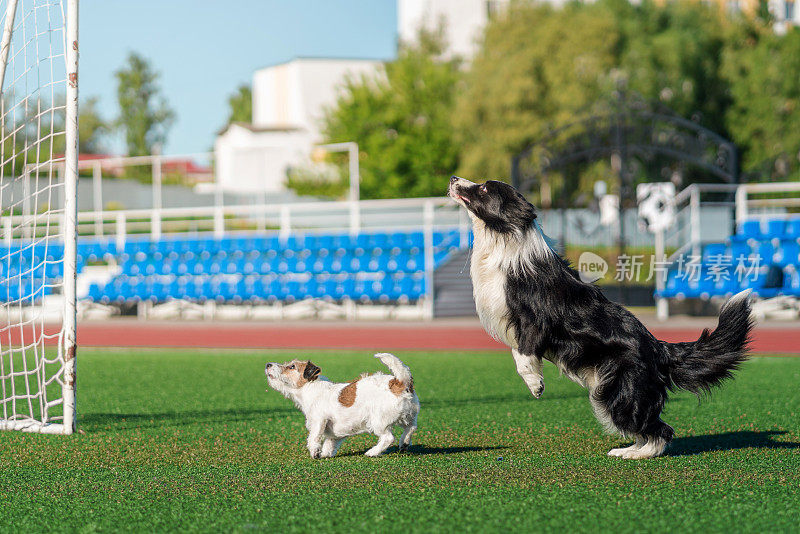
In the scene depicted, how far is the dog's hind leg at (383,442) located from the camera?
193 inches

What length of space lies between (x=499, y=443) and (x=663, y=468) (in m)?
1.16

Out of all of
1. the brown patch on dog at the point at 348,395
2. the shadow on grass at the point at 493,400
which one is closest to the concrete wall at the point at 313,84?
the shadow on grass at the point at 493,400

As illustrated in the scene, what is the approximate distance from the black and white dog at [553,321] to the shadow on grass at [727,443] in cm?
39

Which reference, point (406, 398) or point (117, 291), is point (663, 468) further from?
point (117, 291)

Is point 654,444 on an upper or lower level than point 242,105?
lower

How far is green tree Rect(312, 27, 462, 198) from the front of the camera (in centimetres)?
4359

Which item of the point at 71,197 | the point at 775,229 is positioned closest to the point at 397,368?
the point at 71,197

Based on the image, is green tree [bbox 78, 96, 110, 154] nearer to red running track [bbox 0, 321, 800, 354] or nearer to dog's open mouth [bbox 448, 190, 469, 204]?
red running track [bbox 0, 321, 800, 354]

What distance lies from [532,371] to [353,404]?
102 centimetres

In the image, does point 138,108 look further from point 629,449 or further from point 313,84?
point 629,449

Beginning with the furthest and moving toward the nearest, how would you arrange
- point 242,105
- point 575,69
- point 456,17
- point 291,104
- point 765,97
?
point 242,105 → point 291,104 → point 456,17 → point 575,69 → point 765,97

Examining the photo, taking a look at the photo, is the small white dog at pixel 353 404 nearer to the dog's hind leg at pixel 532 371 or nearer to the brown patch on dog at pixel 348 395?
the brown patch on dog at pixel 348 395

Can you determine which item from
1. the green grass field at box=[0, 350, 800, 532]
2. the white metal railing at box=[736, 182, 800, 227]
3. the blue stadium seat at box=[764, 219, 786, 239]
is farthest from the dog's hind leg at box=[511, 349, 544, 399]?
the white metal railing at box=[736, 182, 800, 227]

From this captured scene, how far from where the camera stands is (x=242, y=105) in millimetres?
82750
